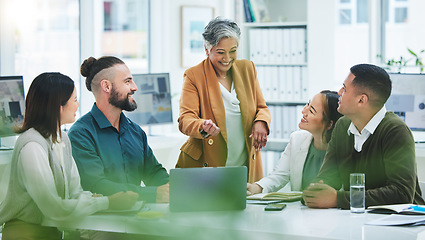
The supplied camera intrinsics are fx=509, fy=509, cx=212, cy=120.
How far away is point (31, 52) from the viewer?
379cm

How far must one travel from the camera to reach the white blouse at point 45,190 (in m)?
1.48

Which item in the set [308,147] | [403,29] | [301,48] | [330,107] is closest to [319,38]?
[301,48]

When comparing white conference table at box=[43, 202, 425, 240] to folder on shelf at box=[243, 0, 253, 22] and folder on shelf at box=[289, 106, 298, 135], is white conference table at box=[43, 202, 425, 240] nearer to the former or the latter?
folder on shelf at box=[289, 106, 298, 135]

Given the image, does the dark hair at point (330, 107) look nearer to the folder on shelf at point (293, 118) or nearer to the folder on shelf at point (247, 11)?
the folder on shelf at point (293, 118)

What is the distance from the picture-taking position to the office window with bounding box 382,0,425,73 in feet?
13.9

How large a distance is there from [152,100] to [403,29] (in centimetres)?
221

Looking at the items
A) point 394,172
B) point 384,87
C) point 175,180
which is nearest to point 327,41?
point 384,87

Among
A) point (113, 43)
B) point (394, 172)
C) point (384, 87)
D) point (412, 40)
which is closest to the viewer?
point (394, 172)

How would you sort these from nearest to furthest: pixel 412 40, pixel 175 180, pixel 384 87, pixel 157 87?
pixel 175 180
pixel 384 87
pixel 157 87
pixel 412 40

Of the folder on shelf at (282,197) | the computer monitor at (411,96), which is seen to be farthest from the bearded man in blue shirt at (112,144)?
the computer monitor at (411,96)

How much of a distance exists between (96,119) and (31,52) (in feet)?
6.49

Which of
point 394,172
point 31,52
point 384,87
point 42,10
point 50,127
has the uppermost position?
point 42,10

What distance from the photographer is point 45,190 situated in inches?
58.4

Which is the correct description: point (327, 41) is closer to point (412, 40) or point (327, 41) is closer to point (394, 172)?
point (412, 40)
